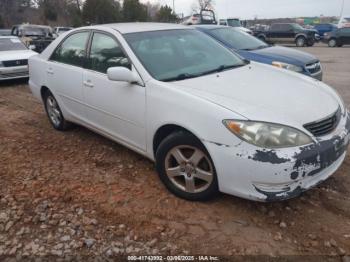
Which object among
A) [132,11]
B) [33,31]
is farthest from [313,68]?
[132,11]

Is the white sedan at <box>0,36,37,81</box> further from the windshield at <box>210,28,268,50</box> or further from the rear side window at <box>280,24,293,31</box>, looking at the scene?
the rear side window at <box>280,24,293,31</box>

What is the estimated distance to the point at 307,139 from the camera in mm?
2740

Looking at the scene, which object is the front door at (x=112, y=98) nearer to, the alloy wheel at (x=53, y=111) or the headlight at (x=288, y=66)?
the alloy wheel at (x=53, y=111)

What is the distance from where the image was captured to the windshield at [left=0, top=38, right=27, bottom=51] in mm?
10344

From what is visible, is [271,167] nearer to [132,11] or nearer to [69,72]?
[69,72]

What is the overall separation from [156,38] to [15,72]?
23.1 ft

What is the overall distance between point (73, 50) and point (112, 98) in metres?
1.27

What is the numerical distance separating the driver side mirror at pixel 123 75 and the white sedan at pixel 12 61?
7.18m

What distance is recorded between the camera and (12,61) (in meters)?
9.50

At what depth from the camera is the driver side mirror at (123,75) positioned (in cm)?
342

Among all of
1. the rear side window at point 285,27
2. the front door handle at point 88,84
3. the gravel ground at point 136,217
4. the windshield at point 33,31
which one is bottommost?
the gravel ground at point 136,217

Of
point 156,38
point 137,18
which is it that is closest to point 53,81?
point 156,38

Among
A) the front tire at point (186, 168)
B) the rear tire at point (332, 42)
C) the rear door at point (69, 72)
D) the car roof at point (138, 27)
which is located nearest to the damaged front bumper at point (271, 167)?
the front tire at point (186, 168)

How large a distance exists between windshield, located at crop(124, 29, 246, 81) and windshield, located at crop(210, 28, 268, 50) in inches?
143
